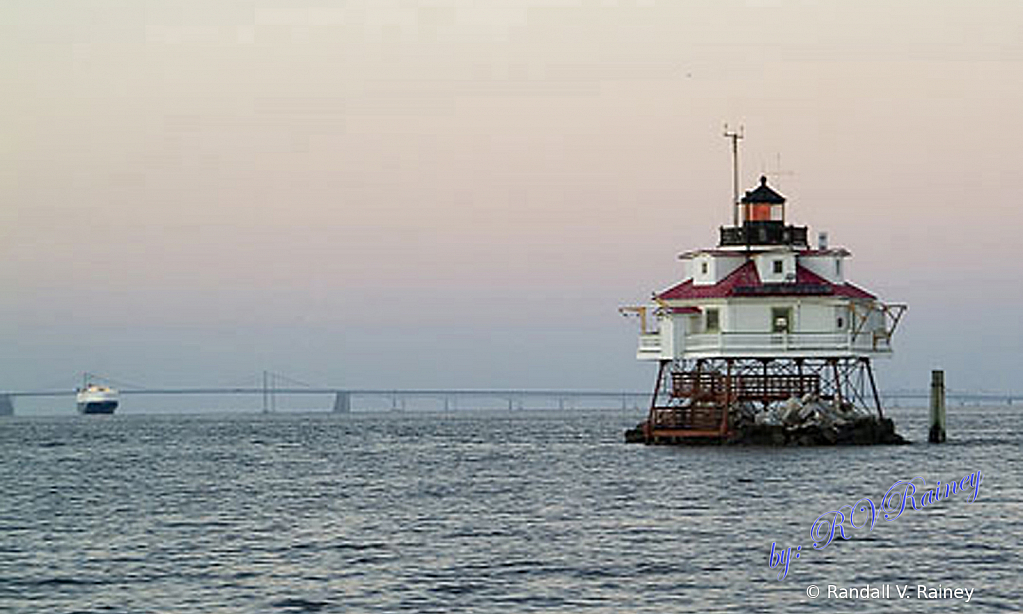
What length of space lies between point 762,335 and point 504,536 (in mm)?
34582

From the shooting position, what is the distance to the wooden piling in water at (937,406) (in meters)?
88.6

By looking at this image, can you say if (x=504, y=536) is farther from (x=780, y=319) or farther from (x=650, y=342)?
(x=650, y=342)

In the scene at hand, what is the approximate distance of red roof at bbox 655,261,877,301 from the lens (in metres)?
79.1

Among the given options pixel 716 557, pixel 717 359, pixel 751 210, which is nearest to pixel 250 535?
pixel 716 557

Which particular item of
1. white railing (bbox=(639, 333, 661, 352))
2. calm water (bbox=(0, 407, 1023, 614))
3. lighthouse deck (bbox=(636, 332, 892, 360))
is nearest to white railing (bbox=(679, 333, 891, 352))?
lighthouse deck (bbox=(636, 332, 892, 360))

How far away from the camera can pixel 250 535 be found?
158 feet

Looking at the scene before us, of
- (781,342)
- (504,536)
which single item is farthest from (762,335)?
(504,536)

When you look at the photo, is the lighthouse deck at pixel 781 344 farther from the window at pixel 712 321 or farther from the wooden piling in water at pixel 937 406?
the wooden piling in water at pixel 937 406

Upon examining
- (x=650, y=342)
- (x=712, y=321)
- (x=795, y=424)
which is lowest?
(x=795, y=424)

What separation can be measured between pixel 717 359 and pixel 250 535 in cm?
3653

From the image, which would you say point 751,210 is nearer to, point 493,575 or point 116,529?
point 116,529

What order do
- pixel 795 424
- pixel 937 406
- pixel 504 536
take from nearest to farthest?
pixel 504 536 < pixel 795 424 < pixel 937 406

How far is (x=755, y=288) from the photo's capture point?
79562mm

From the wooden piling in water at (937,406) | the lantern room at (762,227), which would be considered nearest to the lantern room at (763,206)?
the lantern room at (762,227)
